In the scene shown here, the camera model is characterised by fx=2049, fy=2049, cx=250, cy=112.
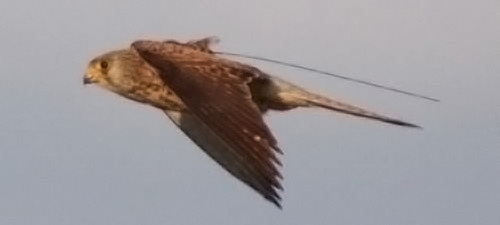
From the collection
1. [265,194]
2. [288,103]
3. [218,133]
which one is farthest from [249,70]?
[265,194]

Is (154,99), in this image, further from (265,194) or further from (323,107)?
(265,194)

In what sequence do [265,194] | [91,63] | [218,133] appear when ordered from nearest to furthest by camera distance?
1. [265,194]
2. [218,133]
3. [91,63]

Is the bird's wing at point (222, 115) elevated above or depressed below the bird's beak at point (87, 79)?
above

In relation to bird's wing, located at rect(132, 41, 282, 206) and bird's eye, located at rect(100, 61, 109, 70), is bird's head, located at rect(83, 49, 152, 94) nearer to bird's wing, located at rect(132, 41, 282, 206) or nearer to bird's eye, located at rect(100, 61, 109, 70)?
bird's eye, located at rect(100, 61, 109, 70)

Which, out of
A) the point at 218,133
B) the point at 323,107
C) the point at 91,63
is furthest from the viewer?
the point at 91,63

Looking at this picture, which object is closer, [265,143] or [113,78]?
[265,143]

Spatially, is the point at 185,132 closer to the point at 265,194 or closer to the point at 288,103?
the point at 288,103

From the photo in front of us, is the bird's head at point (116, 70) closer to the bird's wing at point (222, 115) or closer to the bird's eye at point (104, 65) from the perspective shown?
the bird's eye at point (104, 65)

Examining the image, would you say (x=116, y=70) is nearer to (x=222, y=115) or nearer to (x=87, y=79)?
(x=87, y=79)
